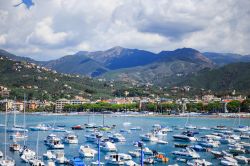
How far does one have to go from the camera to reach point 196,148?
2055 inches

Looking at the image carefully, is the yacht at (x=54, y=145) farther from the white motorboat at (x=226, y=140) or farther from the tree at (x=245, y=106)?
the tree at (x=245, y=106)

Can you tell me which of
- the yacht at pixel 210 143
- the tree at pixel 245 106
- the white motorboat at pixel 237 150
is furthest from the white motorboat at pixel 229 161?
the tree at pixel 245 106

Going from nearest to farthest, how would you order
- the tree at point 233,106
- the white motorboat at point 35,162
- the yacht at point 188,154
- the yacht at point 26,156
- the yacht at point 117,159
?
the white motorboat at point 35,162
the yacht at point 117,159
the yacht at point 26,156
the yacht at point 188,154
the tree at point 233,106

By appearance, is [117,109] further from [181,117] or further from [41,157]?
[41,157]

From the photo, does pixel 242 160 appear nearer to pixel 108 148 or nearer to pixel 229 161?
pixel 229 161

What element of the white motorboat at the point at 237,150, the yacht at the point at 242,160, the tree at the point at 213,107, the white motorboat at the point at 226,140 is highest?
the tree at the point at 213,107

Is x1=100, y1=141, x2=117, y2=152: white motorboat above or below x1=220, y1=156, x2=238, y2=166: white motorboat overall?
above

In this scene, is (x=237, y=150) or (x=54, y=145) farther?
(x=54, y=145)

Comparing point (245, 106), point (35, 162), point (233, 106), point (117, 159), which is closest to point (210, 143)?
point (117, 159)

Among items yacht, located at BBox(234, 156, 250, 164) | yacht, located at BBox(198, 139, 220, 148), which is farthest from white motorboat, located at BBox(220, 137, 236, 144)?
yacht, located at BBox(234, 156, 250, 164)

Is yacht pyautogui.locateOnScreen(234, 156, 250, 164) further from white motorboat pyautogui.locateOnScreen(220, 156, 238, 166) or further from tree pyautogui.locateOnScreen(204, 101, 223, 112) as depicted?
tree pyautogui.locateOnScreen(204, 101, 223, 112)

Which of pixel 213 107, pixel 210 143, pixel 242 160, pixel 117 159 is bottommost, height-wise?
pixel 242 160

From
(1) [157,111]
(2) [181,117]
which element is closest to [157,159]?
(2) [181,117]

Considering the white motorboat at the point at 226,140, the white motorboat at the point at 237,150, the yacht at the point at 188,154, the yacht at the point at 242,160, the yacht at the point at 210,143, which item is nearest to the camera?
the yacht at the point at 242,160
